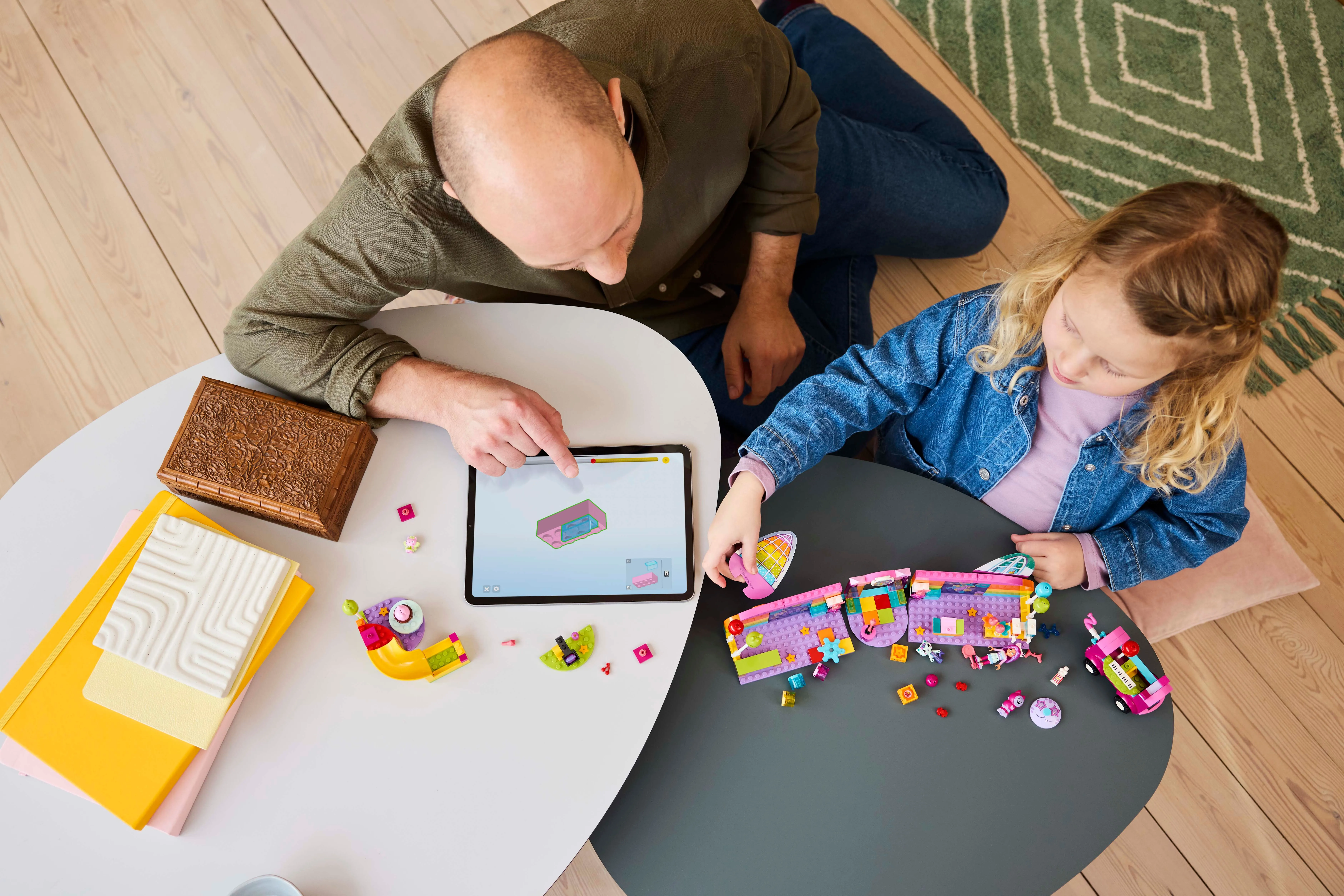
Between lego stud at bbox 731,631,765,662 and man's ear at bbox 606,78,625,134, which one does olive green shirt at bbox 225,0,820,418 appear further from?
lego stud at bbox 731,631,765,662

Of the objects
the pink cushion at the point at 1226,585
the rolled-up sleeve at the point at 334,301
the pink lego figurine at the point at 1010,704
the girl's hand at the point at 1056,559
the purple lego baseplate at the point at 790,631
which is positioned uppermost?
the rolled-up sleeve at the point at 334,301

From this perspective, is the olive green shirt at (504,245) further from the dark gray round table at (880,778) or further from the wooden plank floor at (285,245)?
the wooden plank floor at (285,245)

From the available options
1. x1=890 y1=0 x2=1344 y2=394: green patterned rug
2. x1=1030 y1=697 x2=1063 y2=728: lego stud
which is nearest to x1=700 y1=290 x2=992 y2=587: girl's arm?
x1=1030 y1=697 x2=1063 y2=728: lego stud

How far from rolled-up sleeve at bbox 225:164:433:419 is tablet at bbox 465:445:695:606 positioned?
0.19m

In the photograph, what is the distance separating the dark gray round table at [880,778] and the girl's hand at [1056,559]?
0.09 ft

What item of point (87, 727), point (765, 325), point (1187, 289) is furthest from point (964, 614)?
point (87, 727)

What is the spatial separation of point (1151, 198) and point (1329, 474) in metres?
1.11

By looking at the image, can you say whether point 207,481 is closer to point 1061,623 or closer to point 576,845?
point 576,845

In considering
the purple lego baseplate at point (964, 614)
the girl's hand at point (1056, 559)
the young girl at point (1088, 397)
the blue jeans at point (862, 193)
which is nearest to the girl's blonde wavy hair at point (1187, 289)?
the young girl at point (1088, 397)

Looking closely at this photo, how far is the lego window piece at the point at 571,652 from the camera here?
0.86m

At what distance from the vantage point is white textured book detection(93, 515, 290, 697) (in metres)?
0.81

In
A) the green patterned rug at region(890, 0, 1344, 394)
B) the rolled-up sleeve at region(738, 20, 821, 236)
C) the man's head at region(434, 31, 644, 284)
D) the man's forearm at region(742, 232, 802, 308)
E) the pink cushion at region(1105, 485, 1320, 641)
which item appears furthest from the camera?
the green patterned rug at region(890, 0, 1344, 394)

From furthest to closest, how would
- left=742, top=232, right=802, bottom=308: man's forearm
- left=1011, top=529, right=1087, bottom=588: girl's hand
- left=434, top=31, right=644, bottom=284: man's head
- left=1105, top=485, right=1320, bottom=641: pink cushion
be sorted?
left=1105, top=485, right=1320, bottom=641: pink cushion → left=742, top=232, right=802, bottom=308: man's forearm → left=1011, top=529, right=1087, bottom=588: girl's hand → left=434, top=31, right=644, bottom=284: man's head

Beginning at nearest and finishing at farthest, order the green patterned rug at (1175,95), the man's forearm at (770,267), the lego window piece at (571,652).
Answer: the lego window piece at (571,652), the man's forearm at (770,267), the green patterned rug at (1175,95)
